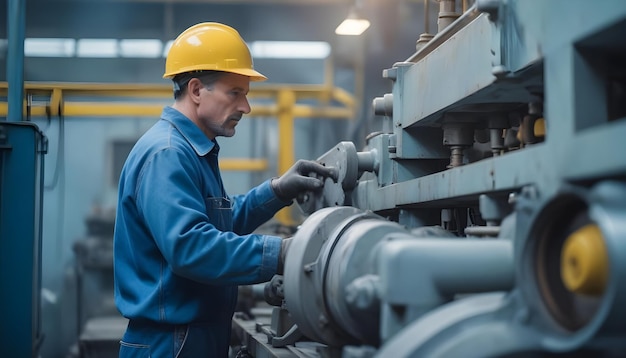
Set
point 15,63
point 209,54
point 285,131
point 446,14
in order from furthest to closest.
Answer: point 285,131, point 15,63, point 209,54, point 446,14

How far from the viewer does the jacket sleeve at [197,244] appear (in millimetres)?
1750

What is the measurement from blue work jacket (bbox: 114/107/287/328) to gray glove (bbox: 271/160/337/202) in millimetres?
182

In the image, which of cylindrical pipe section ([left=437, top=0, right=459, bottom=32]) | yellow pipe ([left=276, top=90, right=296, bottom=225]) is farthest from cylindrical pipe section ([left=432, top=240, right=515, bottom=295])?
yellow pipe ([left=276, top=90, right=296, bottom=225])

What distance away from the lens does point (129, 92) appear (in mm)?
4535

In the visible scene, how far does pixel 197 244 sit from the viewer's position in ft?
5.74

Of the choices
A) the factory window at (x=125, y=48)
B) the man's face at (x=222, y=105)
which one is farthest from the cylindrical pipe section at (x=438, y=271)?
the factory window at (x=125, y=48)

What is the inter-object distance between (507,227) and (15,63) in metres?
2.02

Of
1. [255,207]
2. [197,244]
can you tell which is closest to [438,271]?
[197,244]

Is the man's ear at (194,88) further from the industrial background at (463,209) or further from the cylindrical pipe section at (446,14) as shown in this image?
the cylindrical pipe section at (446,14)

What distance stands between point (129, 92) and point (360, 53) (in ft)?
7.45

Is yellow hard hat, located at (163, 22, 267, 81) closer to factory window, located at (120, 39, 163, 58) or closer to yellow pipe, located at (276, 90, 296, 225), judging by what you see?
yellow pipe, located at (276, 90, 296, 225)

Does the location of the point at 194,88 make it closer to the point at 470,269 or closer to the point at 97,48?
the point at 470,269

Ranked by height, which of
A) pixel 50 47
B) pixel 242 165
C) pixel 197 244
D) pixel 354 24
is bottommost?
pixel 197 244

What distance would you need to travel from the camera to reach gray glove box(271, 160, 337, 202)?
224cm
